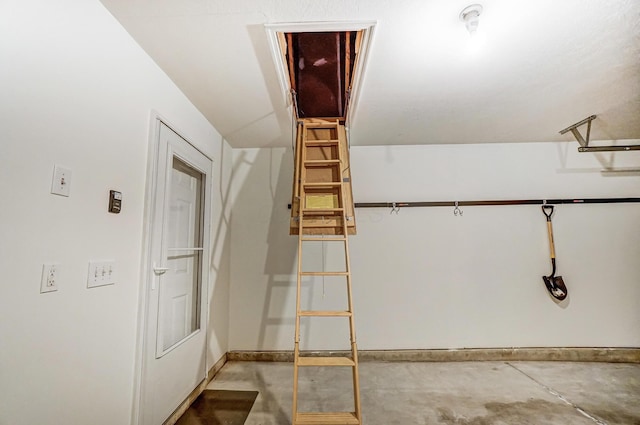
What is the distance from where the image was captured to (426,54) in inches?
75.4

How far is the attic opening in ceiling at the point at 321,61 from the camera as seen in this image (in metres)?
1.72

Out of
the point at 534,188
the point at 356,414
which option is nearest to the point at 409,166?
the point at 534,188

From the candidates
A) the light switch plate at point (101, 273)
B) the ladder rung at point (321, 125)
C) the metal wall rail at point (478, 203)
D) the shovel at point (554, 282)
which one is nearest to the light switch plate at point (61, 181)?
the light switch plate at point (101, 273)

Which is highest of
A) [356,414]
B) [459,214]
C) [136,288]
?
[459,214]

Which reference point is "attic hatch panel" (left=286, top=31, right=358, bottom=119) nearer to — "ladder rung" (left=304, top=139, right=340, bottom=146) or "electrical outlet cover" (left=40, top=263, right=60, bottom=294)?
"ladder rung" (left=304, top=139, right=340, bottom=146)

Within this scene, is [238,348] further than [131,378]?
Yes

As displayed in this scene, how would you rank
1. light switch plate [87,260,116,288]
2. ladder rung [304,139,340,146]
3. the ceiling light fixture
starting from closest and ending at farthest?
light switch plate [87,260,116,288] → the ceiling light fixture → ladder rung [304,139,340,146]

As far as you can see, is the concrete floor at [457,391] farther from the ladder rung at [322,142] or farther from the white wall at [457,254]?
the ladder rung at [322,142]

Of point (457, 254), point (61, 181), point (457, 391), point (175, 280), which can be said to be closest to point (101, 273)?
point (61, 181)

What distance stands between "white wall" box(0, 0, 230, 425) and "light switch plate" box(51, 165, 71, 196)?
0.02 m

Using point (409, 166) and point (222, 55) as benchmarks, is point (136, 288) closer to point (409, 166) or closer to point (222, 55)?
point (222, 55)

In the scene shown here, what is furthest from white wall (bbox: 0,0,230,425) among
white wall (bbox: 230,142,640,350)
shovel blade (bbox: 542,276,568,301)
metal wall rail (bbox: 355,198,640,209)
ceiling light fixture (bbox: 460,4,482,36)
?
shovel blade (bbox: 542,276,568,301)

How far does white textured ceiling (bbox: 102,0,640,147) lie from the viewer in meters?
1.57

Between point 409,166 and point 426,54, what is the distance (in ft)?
5.76
